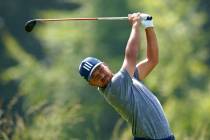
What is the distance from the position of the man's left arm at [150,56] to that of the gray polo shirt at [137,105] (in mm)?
552

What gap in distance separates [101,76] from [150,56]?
0.97m

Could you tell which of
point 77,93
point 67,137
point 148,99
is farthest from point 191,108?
point 148,99

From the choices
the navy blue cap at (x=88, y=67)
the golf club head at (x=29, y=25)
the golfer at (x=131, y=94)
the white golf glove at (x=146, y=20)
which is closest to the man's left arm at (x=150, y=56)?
the white golf glove at (x=146, y=20)

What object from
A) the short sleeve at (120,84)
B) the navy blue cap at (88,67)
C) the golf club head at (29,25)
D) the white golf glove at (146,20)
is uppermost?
the white golf glove at (146,20)

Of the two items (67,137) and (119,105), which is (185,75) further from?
(119,105)

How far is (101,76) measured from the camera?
30.5 ft

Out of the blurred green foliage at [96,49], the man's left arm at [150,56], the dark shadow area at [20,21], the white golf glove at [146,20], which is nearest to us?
the white golf glove at [146,20]

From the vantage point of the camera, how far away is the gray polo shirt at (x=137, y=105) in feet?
30.5

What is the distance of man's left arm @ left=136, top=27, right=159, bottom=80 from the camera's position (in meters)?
10.0

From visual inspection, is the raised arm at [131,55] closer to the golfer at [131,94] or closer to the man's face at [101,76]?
the golfer at [131,94]

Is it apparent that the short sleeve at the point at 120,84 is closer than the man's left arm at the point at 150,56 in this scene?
Yes

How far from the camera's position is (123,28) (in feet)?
→ 116

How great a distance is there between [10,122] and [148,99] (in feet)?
9.66

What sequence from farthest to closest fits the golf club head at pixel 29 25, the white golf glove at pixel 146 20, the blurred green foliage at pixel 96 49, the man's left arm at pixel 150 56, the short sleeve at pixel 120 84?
the blurred green foliage at pixel 96 49 → the golf club head at pixel 29 25 → the man's left arm at pixel 150 56 → the white golf glove at pixel 146 20 → the short sleeve at pixel 120 84
